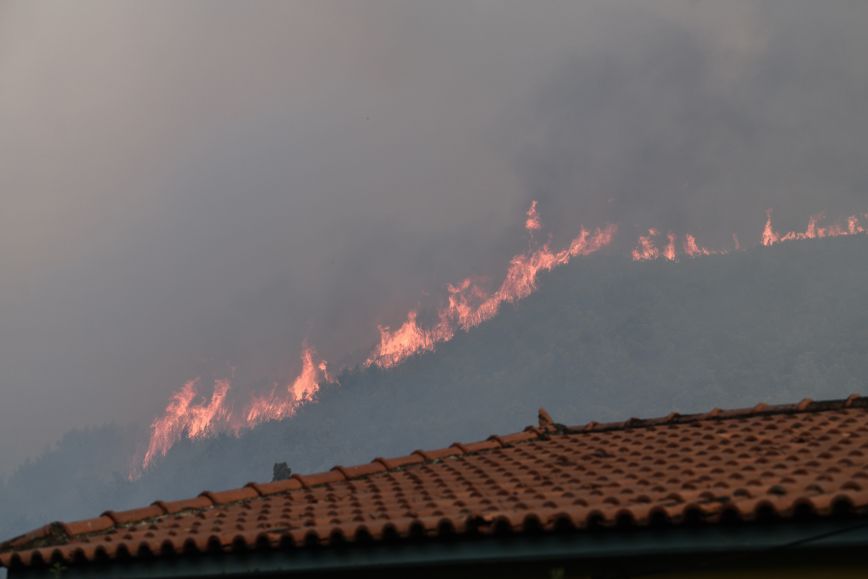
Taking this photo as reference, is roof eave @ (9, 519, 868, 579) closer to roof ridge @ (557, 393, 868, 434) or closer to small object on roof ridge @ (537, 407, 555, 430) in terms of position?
roof ridge @ (557, 393, 868, 434)

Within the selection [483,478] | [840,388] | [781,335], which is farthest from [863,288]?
[483,478]

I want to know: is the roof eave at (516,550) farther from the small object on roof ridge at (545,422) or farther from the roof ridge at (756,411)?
the small object on roof ridge at (545,422)

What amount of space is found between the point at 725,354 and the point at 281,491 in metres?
183

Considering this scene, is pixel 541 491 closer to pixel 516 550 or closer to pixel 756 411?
pixel 516 550

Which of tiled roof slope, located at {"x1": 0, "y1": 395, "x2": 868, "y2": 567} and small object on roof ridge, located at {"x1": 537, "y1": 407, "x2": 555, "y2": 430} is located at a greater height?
small object on roof ridge, located at {"x1": 537, "y1": 407, "x2": 555, "y2": 430}

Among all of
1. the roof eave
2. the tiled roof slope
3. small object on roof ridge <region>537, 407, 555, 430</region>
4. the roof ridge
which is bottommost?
the roof eave

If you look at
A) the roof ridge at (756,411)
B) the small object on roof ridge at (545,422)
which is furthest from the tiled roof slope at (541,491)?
the small object on roof ridge at (545,422)

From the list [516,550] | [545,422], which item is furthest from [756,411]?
[516,550]

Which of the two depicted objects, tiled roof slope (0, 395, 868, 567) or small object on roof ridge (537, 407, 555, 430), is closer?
tiled roof slope (0, 395, 868, 567)

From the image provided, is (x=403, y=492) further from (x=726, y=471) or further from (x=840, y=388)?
(x=840, y=388)

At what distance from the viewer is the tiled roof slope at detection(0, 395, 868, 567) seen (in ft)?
21.9

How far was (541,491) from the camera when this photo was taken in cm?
833

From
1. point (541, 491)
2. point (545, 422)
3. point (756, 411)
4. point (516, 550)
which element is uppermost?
point (545, 422)

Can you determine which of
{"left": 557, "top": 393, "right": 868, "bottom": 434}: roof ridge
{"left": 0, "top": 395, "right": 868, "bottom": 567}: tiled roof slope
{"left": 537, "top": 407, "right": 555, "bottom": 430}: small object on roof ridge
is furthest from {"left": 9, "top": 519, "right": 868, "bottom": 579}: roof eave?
{"left": 537, "top": 407, "right": 555, "bottom": 430}: small object on roof ridge
